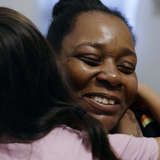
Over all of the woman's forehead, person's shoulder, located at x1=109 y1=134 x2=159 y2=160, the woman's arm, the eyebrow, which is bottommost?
the woman's arm

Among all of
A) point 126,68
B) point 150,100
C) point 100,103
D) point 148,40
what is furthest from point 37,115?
point 148,40

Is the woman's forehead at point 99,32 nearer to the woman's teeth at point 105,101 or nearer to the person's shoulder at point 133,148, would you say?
the woman's teeth at point 105,101

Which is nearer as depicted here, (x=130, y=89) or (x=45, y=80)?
(x=45, y=80)

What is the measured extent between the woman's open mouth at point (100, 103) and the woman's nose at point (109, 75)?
0.04 m

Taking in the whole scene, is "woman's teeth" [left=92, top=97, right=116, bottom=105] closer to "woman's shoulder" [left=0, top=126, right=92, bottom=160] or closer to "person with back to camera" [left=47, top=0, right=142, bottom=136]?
"person with back to camera" [left=47, top=0, right=142, bottom=136]

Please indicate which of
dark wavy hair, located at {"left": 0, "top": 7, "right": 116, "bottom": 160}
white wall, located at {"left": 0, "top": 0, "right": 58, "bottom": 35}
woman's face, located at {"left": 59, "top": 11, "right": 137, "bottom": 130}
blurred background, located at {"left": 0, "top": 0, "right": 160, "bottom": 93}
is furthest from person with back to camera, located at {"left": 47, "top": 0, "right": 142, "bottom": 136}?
blurred background, located at {"left": 0, "top": 0, "right": 160, "bottom": 93}

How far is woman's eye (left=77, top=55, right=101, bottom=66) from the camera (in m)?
0.89

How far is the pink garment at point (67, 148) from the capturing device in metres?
0.66

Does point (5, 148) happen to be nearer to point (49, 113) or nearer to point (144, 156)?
point (49, 113)

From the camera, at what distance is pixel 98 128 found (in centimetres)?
73

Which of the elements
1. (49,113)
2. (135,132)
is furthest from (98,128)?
(135,132)

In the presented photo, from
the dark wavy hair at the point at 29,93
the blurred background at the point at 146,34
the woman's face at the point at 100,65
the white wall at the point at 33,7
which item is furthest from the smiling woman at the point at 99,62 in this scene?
the blurred background at the point at 146,34

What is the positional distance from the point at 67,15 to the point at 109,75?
0.28 m

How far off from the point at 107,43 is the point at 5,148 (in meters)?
0.42
